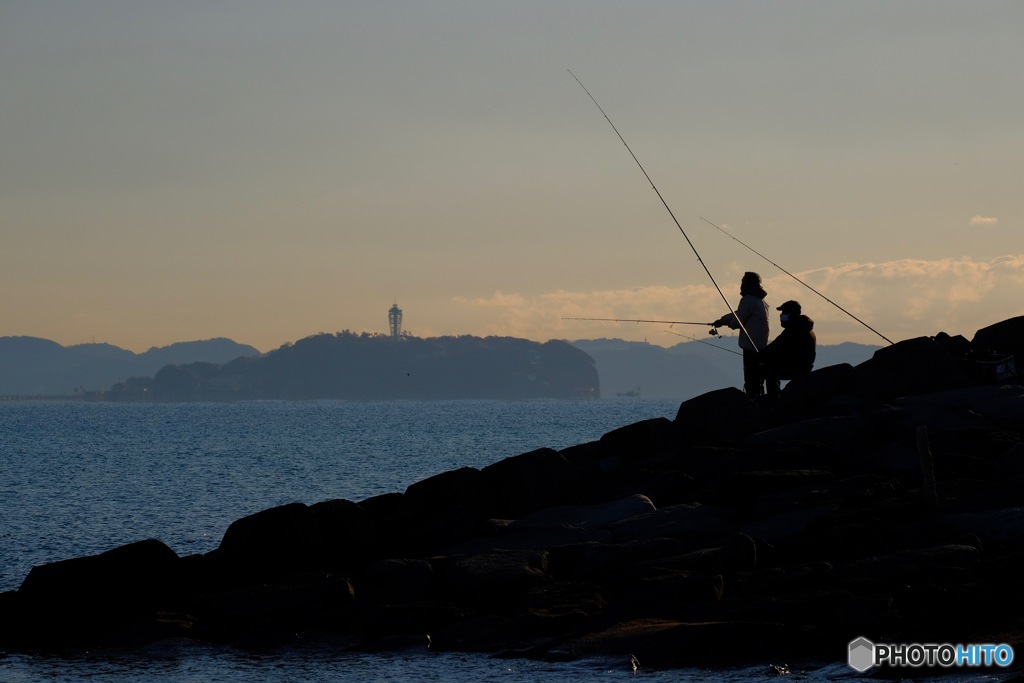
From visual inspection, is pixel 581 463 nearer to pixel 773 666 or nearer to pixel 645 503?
pixel 645 503

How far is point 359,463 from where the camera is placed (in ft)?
151

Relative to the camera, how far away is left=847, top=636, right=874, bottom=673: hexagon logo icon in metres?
8.73

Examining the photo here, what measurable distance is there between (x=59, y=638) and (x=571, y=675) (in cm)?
540

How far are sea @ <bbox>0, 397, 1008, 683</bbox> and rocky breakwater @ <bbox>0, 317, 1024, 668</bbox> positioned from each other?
1.14 feet

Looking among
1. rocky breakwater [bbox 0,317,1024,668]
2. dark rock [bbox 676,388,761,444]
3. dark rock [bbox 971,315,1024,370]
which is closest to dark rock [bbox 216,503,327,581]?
rocky breakwater [bbox 0,317,1024,668]

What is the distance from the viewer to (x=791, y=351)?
17031 mm

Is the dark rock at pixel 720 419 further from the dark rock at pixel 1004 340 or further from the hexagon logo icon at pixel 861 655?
the hexagon logo icon at pixel 861 655

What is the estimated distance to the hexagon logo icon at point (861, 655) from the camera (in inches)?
344

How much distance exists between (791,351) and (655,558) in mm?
5818

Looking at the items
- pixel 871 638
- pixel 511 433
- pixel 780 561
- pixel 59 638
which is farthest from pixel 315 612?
pixel 511 433

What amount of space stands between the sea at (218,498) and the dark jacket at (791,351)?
7851mm

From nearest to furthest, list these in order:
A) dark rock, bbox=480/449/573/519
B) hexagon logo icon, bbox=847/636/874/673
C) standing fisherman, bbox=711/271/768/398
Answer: hexagon logo icon, bbox=847/636/874/673 → dark rock, bbox=480/449/573/519 → standing fisherman, bbox=711/271/768/398

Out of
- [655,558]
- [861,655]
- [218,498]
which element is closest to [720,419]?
[655,558]

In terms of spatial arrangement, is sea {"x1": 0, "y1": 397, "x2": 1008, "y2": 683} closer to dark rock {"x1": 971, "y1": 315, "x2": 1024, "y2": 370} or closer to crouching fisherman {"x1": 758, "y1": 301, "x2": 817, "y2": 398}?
crouching fisherman {"x1": 758, "y1": 301, "x2": 817, "y2": 398}
